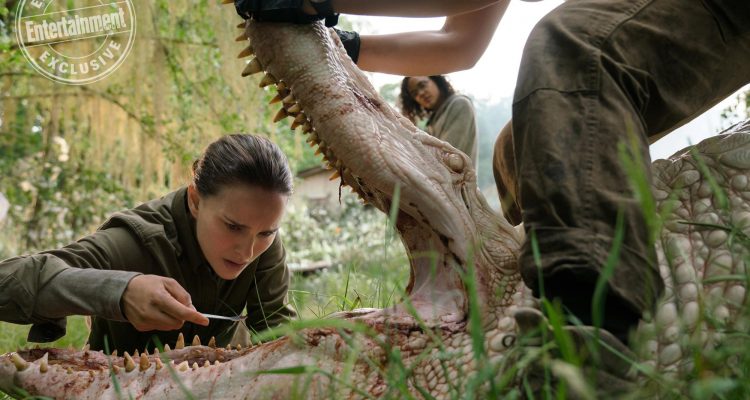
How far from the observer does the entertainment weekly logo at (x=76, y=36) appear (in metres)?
6.32

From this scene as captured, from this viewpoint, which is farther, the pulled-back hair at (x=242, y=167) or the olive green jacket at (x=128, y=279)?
the pulled-back hair at (x=242, y=167)

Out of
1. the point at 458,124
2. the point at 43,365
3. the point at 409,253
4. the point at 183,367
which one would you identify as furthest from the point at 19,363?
the point at 458,124

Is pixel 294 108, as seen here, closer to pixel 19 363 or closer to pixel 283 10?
pixel 283 10

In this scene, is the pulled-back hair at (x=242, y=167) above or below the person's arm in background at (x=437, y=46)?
below

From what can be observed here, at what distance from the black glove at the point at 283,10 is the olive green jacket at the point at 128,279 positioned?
0.91 m

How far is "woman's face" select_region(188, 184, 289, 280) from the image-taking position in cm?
276

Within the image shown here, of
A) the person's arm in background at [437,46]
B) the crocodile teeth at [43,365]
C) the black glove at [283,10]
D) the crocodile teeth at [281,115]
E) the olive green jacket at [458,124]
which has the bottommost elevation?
the olive green jacket at [458,124]

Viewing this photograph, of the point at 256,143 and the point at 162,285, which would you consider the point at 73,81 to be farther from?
the point at 162,285

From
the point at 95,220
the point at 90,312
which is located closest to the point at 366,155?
the point at 90,312

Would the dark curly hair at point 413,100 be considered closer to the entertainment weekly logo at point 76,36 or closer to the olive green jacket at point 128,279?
the entertainment weekly logo at point 76,36

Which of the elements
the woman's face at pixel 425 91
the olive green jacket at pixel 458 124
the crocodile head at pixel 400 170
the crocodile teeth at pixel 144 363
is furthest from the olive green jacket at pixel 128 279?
the woman's face at pixel 425 91

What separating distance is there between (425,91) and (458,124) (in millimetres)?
Answer: 511

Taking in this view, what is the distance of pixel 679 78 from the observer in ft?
5.98

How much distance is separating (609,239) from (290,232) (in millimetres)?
10287
